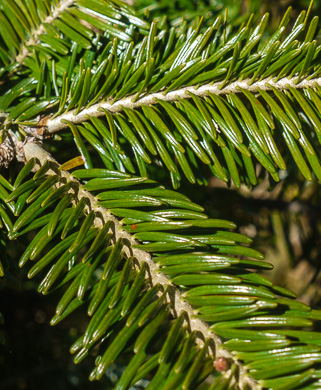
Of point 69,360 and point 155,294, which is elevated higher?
point 155,294

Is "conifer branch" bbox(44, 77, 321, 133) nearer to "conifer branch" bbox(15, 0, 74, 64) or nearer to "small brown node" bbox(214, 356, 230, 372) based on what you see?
"conifer branch" bbox(15, 0, 74, 64)

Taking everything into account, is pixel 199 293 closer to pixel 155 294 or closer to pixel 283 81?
pixel 155 294

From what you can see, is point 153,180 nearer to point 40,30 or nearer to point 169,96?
point 169,96

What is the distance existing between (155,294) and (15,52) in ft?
1.36

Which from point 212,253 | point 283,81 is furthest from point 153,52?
point 212,253

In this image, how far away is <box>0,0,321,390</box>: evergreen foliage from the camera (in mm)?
409

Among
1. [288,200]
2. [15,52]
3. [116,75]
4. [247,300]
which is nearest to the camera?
[247,300]

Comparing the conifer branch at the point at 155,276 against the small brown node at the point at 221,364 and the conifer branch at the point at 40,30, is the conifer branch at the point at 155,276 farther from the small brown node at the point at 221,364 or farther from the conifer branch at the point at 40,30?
the conifer branch at the point at 40,30

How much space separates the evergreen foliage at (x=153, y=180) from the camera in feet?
1.34

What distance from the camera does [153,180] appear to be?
50 cm

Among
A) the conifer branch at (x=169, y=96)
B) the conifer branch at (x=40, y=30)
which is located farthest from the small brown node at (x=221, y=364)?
the conifer branch at (x=40, y=30)

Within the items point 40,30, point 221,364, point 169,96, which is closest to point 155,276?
point 221,364

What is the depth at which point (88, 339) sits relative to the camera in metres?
0.42

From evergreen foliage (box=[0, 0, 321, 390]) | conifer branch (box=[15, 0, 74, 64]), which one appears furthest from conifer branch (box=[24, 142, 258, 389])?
conifer branch (box=[15, 0, 74, 64])
